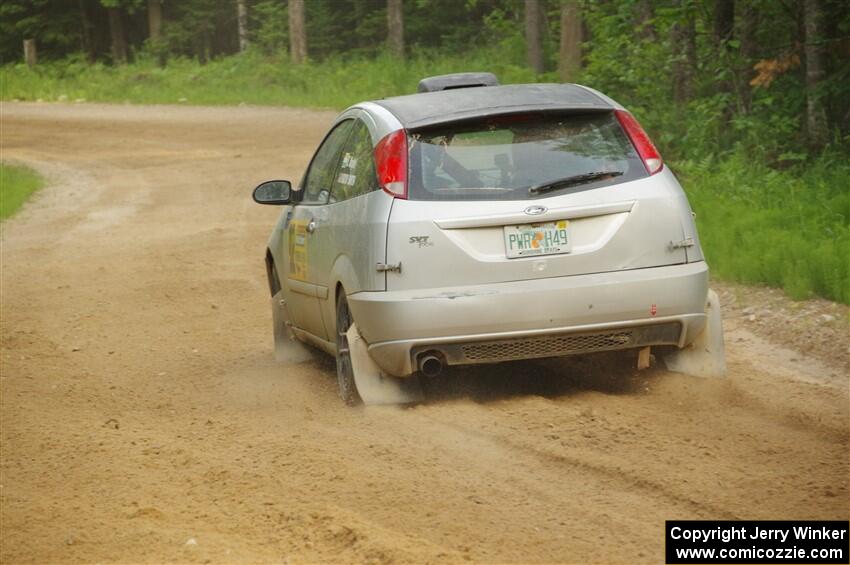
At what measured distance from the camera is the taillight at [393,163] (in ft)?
23.1

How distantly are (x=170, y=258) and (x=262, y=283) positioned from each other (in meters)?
2.11

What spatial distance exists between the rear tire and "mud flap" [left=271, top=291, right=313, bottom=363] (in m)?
1.78

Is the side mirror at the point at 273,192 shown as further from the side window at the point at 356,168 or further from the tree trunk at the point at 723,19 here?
the tree trunk at the point at 723,19

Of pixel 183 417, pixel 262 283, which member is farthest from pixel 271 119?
pixel 183 417

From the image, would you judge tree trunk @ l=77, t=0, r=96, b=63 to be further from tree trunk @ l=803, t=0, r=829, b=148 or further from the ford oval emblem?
the ford oval emblem

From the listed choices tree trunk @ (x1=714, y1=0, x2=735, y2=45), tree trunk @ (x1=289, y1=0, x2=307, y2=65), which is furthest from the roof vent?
tree trunk @ (x1=289, y1=0, x2=307, y2=65)

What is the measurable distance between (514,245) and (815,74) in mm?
8114

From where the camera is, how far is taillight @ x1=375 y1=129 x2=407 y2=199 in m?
7.05

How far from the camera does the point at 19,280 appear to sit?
1390 centimetres

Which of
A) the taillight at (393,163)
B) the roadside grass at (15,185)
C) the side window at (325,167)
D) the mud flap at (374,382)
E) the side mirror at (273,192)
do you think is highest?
the taillight at (393,163)

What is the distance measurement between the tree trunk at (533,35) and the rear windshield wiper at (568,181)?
83.2 feet

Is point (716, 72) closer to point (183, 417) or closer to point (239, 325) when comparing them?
point (239, 325)

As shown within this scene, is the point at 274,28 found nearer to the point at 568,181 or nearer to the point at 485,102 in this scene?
the point at 485,102

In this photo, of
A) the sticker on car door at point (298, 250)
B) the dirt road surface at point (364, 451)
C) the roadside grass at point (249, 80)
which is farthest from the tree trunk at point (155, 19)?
the sticker on car door at point (298, 250)
